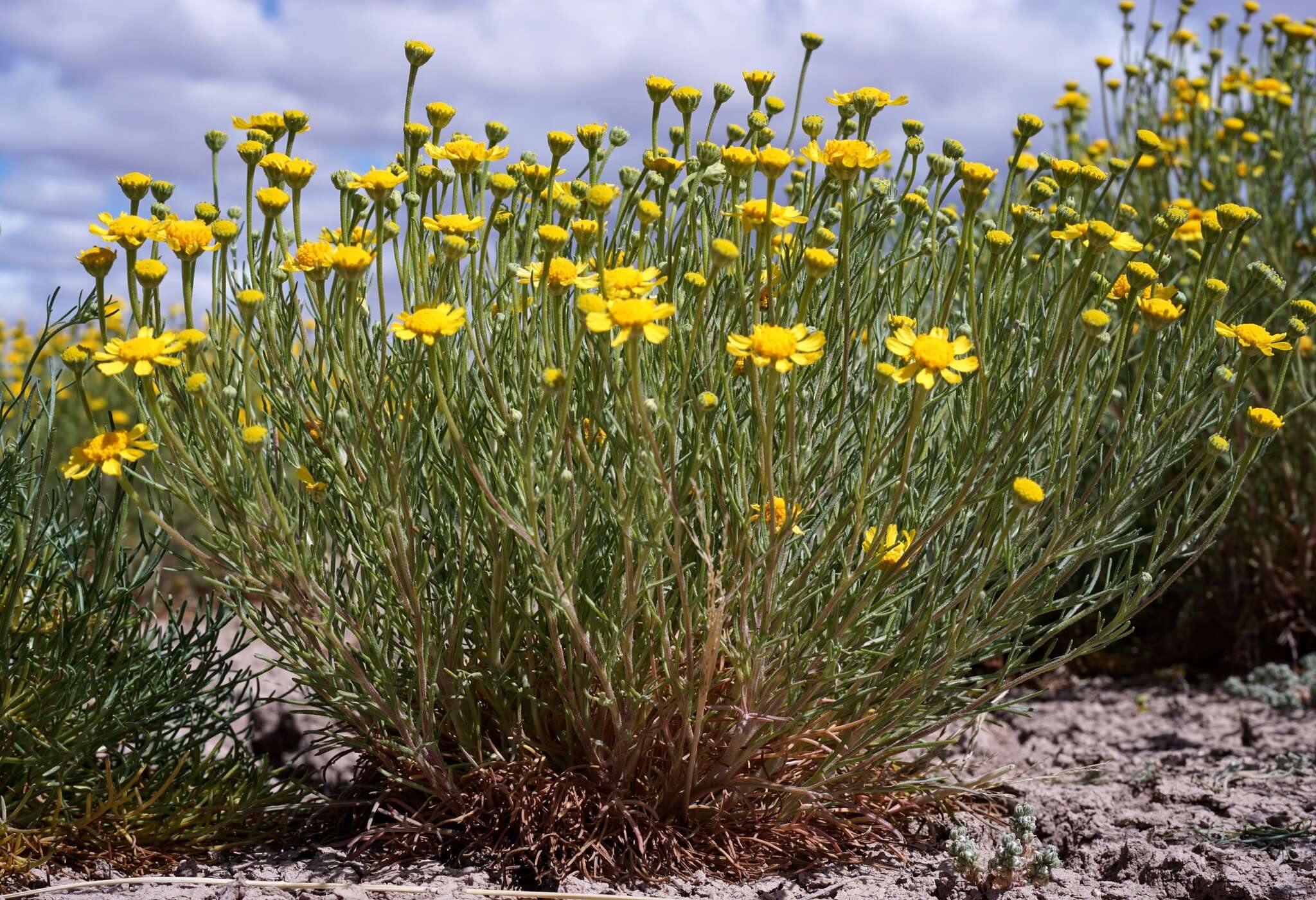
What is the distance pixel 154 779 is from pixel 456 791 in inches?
24.8

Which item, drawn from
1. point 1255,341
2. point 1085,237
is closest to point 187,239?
point 1085,237

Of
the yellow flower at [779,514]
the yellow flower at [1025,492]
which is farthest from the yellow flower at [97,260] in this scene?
the yellow flower at [1025,492]

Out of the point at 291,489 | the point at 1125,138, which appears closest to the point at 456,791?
the point at 291,489

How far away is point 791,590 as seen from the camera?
2123 mm

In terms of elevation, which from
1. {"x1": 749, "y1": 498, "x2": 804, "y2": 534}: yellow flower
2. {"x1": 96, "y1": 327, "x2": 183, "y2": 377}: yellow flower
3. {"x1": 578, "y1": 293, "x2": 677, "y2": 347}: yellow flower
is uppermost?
{"x1": 578, "y1": 293, "x2": 677, "y2": 347}: yellow flower

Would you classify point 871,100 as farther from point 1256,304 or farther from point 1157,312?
point 1256,304

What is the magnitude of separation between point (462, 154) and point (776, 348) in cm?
68

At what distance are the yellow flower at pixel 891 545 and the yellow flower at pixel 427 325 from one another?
0.75m

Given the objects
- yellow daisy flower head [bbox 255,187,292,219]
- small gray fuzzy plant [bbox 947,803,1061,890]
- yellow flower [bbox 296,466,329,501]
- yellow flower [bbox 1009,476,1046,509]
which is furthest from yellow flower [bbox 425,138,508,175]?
small gray fuzzy plant [bbox 947,803,1061,890]

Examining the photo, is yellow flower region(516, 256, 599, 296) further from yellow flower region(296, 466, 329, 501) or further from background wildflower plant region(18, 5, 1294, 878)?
yellow flower region(296, 466, 329, 501)

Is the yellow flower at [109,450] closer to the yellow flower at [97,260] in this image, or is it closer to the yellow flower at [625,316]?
the yellow flower at [97,260]

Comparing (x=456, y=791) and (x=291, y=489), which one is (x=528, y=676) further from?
(x=291, y=489)

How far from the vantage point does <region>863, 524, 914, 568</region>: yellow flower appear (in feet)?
6.35

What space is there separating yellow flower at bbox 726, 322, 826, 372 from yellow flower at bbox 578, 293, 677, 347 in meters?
0.12
